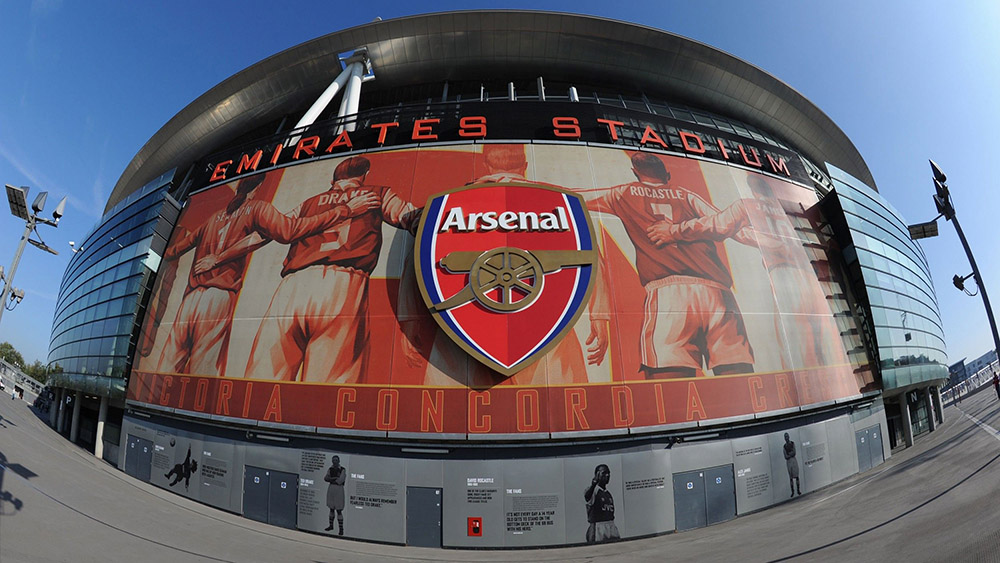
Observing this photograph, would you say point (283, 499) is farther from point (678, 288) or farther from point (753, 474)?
point (753, 474)

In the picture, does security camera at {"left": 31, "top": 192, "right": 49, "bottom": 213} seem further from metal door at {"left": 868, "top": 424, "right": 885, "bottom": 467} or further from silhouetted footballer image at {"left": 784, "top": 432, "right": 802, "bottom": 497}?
metal door at {"left": 868, "top": 424, "right": 885, "bottom": 467}

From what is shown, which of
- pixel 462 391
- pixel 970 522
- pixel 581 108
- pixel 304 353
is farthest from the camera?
pixel 581 108

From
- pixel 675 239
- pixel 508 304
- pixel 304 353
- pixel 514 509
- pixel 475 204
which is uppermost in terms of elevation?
pixel 475 204

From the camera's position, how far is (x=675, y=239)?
16000mm

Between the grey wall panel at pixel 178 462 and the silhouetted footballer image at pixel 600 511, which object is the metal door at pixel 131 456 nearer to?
the grey wall panel at pixel 178 462

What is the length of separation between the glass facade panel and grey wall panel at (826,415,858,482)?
15.0ft

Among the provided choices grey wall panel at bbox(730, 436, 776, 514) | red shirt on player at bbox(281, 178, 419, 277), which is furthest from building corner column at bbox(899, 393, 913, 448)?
red shirt on player at bbox(281, 178, 419, 277)

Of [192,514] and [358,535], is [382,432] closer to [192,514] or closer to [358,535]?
[358,535]

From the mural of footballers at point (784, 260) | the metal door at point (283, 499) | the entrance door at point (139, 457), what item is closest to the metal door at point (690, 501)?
the mural of footballers at point (784, 260)

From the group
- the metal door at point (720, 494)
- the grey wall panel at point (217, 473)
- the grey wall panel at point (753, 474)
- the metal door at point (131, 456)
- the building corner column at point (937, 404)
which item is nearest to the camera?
the metal door at point (720, 494)

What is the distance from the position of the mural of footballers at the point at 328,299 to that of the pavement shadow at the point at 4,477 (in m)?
6.81

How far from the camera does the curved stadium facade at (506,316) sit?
1299cm

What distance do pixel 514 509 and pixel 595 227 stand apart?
1153cm

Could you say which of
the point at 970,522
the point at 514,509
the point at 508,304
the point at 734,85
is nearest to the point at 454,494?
the point at 514,509
